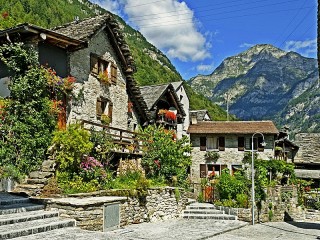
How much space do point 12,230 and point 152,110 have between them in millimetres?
21307

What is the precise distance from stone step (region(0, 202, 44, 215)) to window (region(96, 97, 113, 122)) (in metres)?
8.62

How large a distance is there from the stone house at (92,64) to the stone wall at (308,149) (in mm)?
25043

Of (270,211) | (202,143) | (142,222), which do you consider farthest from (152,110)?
(142,222)

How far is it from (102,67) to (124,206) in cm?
959

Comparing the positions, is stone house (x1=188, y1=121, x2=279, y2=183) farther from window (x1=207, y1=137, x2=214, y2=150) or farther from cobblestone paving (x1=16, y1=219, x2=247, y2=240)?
cobblestone paving (x1=16, y1=219, x2=247, y2=240)

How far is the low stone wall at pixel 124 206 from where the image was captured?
1260 centimetres

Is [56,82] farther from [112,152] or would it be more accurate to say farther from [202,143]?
[202,143]

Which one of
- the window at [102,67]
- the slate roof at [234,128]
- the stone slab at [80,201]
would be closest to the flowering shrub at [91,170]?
the stone slab at [80,201]

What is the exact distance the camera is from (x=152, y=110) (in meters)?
31.1

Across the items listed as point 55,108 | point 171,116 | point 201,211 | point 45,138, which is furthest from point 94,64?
point 171,116

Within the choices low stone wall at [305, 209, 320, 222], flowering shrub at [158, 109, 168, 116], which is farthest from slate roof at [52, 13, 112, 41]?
low stone wall at [305, 209, 320, 222]

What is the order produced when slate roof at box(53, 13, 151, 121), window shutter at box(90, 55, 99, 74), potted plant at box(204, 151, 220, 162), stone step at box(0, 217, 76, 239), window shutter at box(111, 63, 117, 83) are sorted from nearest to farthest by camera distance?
1. stone step at box(0, 217, 76, 239)
2. slate roof at box(53, 13, 151, 121)
3. window shutter at box(90, 55, 99, 74)
4. window shutter at box(111, 63, 117, 83)
5. potted plant at box(204, 151, 220, 162)

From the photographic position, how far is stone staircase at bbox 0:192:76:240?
1063cm

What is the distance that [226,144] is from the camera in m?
38.8
